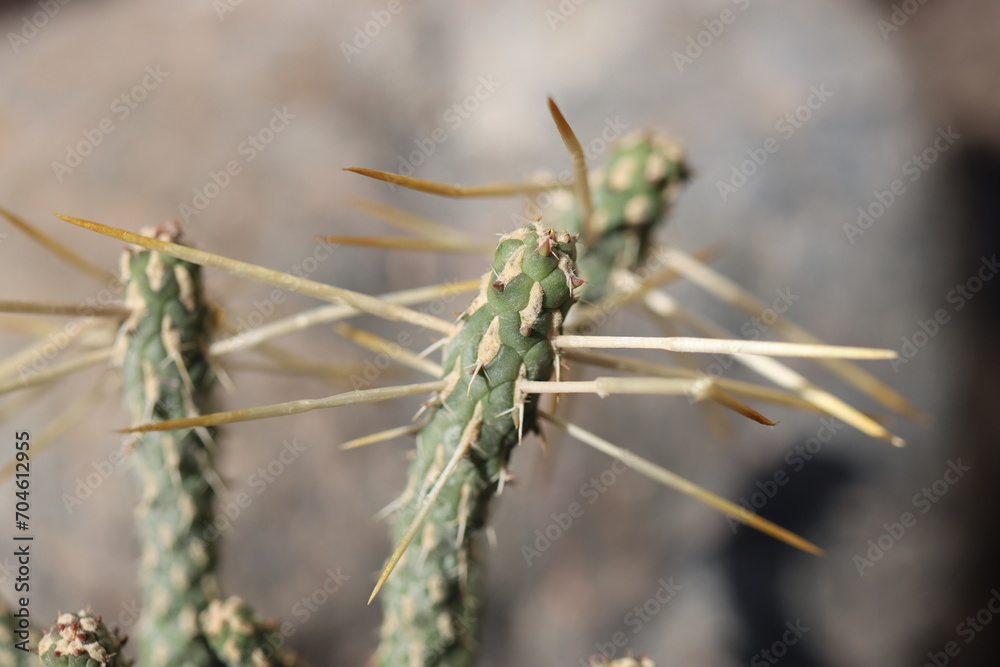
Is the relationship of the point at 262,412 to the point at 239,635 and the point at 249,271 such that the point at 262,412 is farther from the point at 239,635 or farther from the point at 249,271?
the point at 239,635

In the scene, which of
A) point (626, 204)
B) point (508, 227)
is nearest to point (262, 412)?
point (626, 204)

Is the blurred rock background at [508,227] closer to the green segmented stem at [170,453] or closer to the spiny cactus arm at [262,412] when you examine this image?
the green segmented stem at [170,453]

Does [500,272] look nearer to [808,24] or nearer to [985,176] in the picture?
[808,24]

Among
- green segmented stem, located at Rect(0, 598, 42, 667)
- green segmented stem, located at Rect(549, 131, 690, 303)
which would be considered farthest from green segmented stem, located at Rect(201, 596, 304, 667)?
green segmented stem, located at Rect(549, 131, 690, 303)

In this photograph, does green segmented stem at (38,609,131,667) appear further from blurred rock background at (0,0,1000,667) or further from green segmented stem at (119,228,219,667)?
blurred rock background at (0,0,1000,667)

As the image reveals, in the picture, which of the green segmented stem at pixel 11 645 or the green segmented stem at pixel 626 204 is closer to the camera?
the green segmented stem at pixel 11 645

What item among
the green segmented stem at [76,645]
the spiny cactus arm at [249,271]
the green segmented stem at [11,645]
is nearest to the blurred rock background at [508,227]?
the green segmented stem at [11,645]

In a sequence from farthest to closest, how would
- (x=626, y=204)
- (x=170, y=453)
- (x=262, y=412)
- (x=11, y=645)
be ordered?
1. (x=626, y=204)
2. (x=170, y=453)
3. (x=11, y=645)
4. (x=262, y=412)
